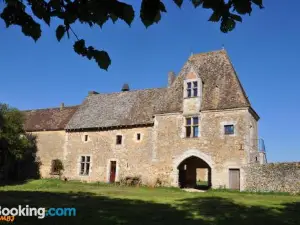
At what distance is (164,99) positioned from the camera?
83.7 ft

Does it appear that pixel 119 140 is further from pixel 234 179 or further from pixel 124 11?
pixel 124 11

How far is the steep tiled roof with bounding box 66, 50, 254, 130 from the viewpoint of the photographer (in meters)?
23.0

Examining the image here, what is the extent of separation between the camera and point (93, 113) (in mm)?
29594

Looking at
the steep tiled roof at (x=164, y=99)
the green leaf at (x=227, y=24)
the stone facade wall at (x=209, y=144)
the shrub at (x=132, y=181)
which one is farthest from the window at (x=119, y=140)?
the green leaf at (x=227, y=24)

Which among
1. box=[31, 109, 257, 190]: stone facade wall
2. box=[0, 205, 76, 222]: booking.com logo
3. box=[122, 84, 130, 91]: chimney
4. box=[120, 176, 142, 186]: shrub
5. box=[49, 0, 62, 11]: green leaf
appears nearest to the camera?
box=[49, 0, 62, 11]: green leaf

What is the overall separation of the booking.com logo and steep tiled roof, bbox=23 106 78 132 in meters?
21.3

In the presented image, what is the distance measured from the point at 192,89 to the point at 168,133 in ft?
12.1

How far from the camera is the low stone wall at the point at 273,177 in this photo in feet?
63.9

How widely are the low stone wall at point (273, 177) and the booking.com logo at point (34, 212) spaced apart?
14048mm

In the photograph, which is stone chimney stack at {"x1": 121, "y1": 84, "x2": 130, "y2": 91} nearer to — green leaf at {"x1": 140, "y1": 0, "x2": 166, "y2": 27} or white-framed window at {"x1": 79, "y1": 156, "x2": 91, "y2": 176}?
white-framed window at {"x1": 79, "y1": 156, "x2": 91, "y2": 176}

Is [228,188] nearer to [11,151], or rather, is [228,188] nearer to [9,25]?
[11,151]

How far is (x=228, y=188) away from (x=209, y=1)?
1984 cm

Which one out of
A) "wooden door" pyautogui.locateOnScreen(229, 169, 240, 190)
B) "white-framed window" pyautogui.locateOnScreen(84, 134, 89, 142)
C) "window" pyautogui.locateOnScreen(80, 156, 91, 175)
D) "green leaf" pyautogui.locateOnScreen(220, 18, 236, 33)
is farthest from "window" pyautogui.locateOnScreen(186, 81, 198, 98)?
"green leaf" pyautogui.locateOnScreen(220, 18, 236, 33)

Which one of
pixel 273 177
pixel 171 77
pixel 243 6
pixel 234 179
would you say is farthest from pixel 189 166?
pixel 243 6
